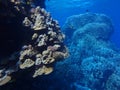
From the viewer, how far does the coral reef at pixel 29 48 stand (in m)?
5.86

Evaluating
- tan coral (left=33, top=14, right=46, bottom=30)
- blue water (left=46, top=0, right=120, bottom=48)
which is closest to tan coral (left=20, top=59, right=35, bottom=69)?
tan coral (left=33, top=14, right=46, bottom=30)

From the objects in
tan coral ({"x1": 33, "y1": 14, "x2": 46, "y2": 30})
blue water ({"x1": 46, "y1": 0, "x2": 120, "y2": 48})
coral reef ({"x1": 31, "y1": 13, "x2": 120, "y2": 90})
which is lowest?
coral reef ({"x1": 31, "y1": 13, "x2": 120, "y2": 90})

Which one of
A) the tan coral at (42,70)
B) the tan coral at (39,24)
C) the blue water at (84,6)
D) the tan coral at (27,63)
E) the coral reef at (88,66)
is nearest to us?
the tan coral at (27,63)

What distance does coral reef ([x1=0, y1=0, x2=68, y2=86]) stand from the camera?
5863 mm

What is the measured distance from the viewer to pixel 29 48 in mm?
6305

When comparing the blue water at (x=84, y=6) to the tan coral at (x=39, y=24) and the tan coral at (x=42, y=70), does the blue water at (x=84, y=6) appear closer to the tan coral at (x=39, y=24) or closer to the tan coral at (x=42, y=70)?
the tan coral at (x=39, y=24)

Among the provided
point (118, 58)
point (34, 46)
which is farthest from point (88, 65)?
point (34, 46)

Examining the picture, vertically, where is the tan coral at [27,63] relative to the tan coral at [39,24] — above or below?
below

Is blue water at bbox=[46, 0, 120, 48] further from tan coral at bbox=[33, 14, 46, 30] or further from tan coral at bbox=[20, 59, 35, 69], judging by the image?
tan coral at bbox=[20, 59, 35, 69]

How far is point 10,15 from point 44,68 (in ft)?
5.96

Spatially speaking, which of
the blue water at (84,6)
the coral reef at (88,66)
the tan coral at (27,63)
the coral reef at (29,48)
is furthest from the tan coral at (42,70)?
the blue water at (84,6)

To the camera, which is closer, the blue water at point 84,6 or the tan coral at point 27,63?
the tan coral at point 27,63

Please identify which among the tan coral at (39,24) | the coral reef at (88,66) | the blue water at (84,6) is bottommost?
the coral reef at (88,66)

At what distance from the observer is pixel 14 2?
252 inches
